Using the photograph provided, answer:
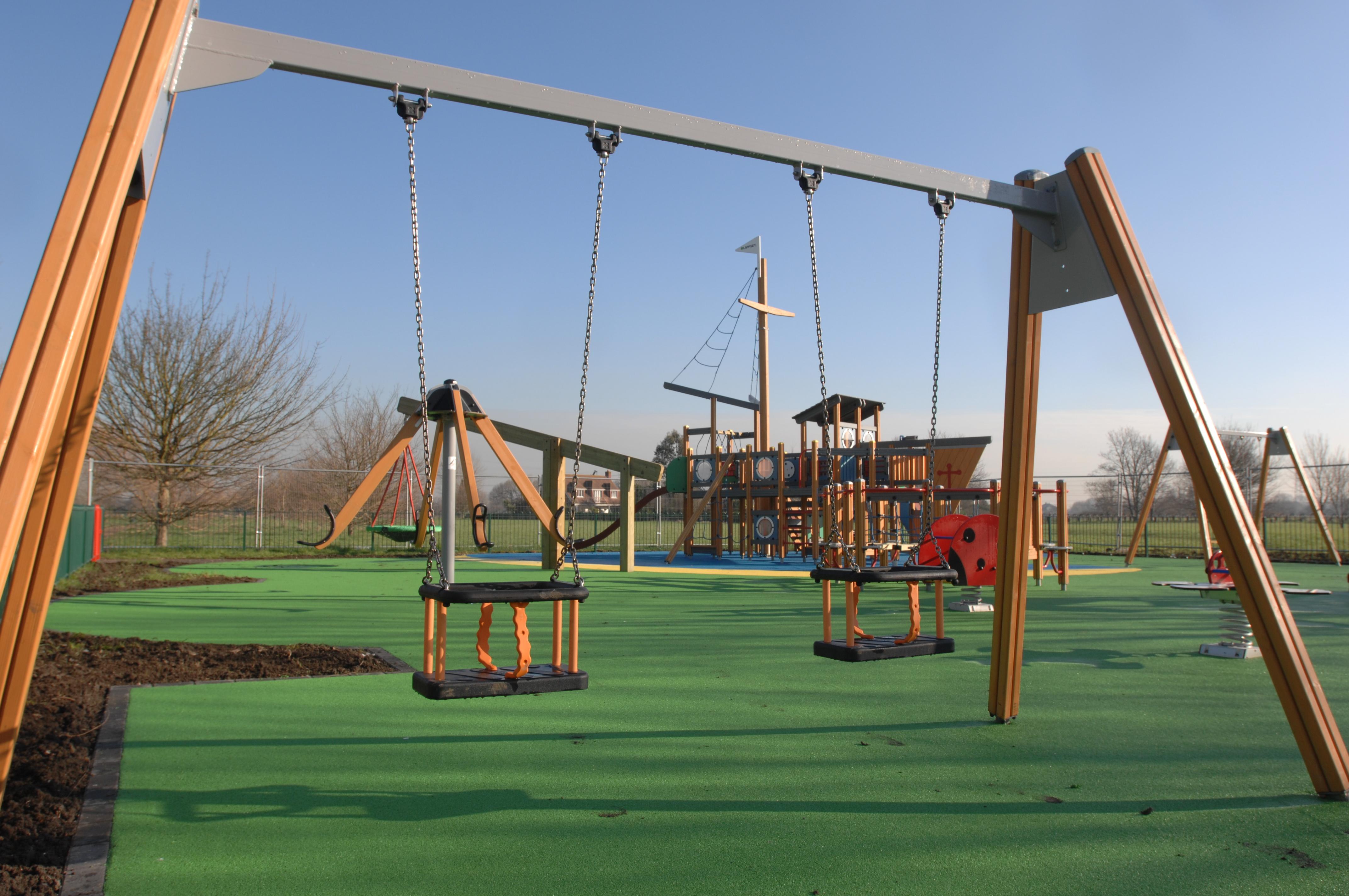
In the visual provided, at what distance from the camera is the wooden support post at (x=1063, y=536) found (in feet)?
44.9

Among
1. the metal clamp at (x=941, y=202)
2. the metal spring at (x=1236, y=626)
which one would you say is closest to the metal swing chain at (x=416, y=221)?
the metal clamp at (x=941, y=202)

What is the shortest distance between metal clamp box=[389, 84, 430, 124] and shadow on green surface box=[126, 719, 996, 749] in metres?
3.04

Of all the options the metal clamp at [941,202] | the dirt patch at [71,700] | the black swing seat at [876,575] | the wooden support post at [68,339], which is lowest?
the dirt patch at [71,700]

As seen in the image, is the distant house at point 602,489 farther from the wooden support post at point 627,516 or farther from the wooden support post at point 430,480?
the wooden support post at point 430,480

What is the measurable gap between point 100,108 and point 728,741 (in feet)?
12.4

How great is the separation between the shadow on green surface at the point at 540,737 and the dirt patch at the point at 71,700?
43 centimetres

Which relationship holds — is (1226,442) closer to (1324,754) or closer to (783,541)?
(783,541)

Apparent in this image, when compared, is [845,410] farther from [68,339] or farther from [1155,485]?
[68,339]

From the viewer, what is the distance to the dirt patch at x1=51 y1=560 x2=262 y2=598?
1259 cm

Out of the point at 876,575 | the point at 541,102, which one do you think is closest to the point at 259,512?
the point at 541,102

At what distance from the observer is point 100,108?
2547mm

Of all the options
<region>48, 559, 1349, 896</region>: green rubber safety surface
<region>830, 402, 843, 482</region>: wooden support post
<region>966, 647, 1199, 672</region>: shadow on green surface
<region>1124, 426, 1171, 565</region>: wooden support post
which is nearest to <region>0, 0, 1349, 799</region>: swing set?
<region>48, 559, 1349, 896</region>: green rubber safety surface

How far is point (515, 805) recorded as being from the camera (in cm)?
354

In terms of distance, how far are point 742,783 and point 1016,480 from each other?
2.46m
